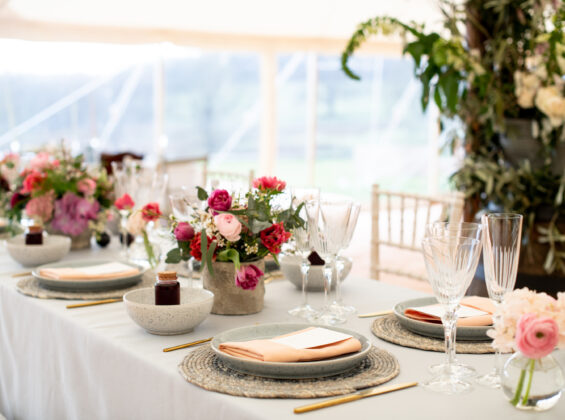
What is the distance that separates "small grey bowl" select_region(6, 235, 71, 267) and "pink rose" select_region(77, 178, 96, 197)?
0.27 m

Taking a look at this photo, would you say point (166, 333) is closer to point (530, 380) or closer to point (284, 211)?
point (284, 211)

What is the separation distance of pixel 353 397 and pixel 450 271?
256mm

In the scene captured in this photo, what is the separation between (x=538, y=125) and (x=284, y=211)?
170 cm

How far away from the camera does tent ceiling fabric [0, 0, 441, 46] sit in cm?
653

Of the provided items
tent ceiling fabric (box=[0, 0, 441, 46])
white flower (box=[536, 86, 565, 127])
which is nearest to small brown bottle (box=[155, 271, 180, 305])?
white flower (box=[536, 86, 565, 127])

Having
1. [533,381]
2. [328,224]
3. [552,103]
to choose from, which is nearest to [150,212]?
[328,224]

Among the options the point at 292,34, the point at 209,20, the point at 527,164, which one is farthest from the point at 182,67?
the point at 527,164

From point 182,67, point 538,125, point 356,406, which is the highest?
point 182,67

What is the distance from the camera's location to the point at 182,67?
25.6 feet

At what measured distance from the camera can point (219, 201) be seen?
5.31 feet

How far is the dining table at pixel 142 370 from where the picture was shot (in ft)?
3.69

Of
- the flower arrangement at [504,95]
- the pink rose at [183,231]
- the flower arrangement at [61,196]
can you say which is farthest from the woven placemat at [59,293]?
the flower arrangement at [504,95]

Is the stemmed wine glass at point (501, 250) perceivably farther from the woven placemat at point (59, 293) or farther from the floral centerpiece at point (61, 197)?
the floral centerpiece at point (61, 197)

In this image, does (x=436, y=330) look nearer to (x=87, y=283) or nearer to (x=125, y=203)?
(x=87, y=283)
